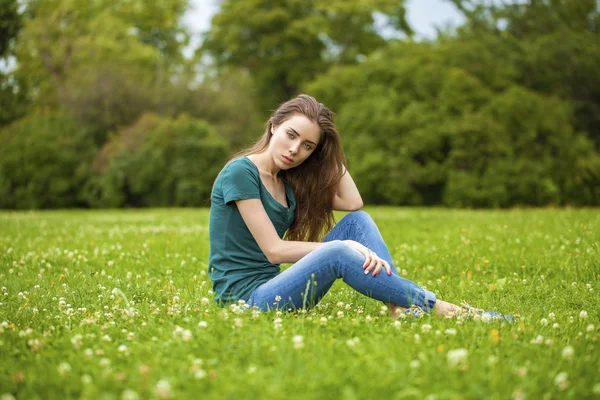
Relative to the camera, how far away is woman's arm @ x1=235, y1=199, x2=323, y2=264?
14.5ft

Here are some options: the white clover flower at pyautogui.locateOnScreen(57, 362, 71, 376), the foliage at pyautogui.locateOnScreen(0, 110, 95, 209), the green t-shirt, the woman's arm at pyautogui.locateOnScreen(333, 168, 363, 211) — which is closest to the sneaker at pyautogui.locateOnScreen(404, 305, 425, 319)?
the green t-shirt

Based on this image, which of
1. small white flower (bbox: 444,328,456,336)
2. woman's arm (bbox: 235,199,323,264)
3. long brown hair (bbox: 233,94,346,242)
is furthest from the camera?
long brown hair (bbox: 233,94,346,242)

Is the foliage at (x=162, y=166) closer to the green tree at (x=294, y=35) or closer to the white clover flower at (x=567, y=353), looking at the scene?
the green tree at (x=294, y=35)

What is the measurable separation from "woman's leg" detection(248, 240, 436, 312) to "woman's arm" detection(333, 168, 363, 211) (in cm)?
118

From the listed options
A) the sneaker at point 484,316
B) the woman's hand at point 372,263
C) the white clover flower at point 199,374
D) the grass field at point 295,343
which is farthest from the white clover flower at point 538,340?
the white clover flower at point 199,374

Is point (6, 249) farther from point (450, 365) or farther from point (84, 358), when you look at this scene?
point (450, 365)

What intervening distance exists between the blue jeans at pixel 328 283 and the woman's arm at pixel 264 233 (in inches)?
5.5

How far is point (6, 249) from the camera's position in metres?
8.66

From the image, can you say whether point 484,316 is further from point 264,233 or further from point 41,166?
point 41,166

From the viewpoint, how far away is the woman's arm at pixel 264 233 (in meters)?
4.41

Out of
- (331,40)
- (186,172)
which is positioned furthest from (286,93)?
(186,172)

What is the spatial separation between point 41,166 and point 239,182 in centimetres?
2692

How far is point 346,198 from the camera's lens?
17.9 ft

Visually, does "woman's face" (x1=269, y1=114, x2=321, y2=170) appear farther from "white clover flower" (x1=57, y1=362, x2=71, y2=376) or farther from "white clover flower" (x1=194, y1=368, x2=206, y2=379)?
"white clover flower" (x1=57, y1=362, x2=71, y2=376)
